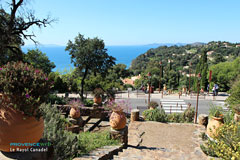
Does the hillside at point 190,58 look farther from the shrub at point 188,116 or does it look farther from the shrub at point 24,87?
the shrub at point 24,87

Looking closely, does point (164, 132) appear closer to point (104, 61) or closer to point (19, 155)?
point (19, 155)

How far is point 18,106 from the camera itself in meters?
2.81

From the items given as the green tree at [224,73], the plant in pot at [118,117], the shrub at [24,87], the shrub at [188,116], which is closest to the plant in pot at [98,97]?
the shrub at [188,116]

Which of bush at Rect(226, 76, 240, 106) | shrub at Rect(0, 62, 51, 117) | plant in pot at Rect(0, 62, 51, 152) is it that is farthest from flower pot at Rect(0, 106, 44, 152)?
bush at Rect(226, 76, 240, 106)

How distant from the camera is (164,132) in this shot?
833 cm

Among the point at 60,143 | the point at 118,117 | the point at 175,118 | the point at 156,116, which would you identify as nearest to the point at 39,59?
the point at 156,116

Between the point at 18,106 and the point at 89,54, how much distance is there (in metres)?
14.5

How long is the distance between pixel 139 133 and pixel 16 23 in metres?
12.2

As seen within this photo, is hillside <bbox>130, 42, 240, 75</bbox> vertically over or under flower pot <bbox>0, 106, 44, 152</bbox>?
over

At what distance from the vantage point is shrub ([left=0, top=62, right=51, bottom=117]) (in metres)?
2.82

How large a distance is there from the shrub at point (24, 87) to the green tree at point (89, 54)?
553 inches

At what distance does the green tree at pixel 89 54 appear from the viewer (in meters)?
17.1

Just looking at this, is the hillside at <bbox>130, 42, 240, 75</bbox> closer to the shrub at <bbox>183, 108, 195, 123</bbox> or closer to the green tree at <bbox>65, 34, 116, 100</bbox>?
the green tree at <bbox>65, 34, 116, 100</bbox>

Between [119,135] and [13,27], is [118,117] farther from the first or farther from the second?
[13,27]
